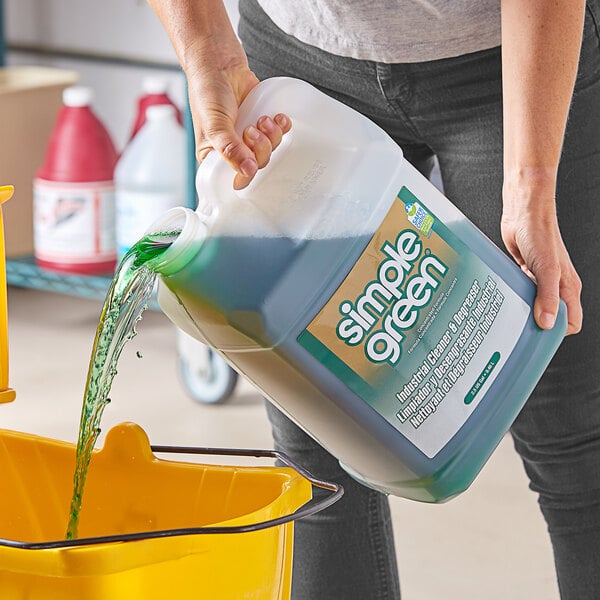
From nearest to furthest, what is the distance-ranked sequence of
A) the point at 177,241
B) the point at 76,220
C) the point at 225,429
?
the point at 177,241 → the point at 225,429 → the point at 76,220

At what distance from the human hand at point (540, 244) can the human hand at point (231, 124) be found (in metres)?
0.19

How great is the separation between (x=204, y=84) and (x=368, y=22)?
162 mm

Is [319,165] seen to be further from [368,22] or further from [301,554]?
[301,554]

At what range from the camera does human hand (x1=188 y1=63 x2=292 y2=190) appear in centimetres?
77

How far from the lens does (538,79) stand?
0.85 metres

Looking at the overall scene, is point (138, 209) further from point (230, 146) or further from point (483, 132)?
point (230, 146)

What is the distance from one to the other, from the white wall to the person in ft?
5.63

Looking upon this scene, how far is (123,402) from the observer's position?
2121mm

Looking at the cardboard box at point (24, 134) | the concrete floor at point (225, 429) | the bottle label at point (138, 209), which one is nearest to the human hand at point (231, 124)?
the concrete floor at point (225, 429)

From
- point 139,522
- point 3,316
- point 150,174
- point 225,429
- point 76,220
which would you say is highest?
point 3,316

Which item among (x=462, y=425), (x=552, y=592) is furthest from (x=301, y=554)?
(x=552, y=592)

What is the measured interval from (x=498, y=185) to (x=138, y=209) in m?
1.33

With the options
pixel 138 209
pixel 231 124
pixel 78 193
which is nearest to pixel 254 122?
pixel 231 124

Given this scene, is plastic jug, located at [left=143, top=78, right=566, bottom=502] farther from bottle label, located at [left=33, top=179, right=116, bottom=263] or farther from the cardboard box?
the cardboard box
